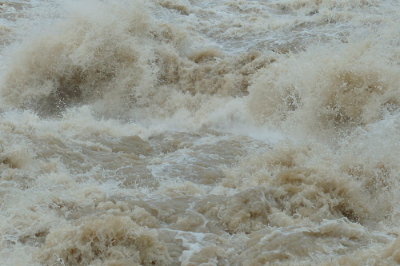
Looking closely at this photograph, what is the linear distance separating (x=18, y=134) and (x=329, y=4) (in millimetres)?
11682

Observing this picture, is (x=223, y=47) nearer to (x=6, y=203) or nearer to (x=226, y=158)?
(x=226, y=158)

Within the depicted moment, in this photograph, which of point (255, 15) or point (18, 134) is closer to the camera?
point (18, 134)

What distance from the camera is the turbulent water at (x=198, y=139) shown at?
3.40m

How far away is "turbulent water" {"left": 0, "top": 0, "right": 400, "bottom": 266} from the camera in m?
3.40

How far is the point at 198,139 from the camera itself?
7.44 metres

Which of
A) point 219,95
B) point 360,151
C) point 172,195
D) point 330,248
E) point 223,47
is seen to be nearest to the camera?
point 330,248

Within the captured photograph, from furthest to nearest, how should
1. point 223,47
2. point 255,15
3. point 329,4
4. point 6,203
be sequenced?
point 255,15, point 329,4, point 223,47, point 6,203

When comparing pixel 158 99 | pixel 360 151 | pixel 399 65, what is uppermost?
pixel 399 65

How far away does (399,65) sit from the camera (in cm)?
688

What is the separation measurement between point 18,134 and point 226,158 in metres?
3.32

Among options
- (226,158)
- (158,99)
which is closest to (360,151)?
(226,158)

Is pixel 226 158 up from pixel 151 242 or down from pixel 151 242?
down

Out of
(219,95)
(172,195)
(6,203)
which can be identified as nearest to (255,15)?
(219,95)

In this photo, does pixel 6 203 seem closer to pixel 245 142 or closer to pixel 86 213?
pixel 86 213
